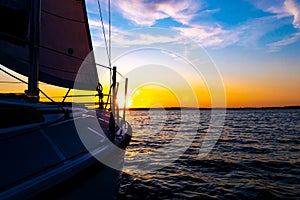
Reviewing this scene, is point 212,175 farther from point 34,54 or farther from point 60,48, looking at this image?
point 34,54

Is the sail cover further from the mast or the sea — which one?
the sea

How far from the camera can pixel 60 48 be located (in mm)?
7105

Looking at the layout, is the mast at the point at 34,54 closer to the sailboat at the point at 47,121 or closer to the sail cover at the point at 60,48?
the sailboat at the point at 47,121

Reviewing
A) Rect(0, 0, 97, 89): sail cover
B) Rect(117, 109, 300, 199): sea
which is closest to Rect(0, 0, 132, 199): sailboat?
Rect(0, 0, 97, 89): sail cover

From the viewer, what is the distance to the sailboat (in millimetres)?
2764

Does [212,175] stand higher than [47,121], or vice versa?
[47,121]

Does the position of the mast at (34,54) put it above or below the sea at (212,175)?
above

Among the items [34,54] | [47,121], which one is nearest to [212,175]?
[47,121]

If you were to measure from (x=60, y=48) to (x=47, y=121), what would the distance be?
3641mm

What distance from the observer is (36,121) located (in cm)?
385

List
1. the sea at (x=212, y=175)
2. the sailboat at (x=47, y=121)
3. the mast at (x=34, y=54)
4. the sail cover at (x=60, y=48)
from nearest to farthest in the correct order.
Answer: the sailboat at (x=47, y=121)
the mast at (x=34, y=54)
the sail cover at (x=60, y=48)
the sea at (x=212, y=175)

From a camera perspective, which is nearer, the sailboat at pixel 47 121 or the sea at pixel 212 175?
the sailboat at pixel 47 121

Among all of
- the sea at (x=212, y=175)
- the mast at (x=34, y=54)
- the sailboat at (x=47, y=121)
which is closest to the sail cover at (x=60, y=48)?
the sailboat at (x=47, y=121)

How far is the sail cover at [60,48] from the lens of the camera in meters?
5.81
